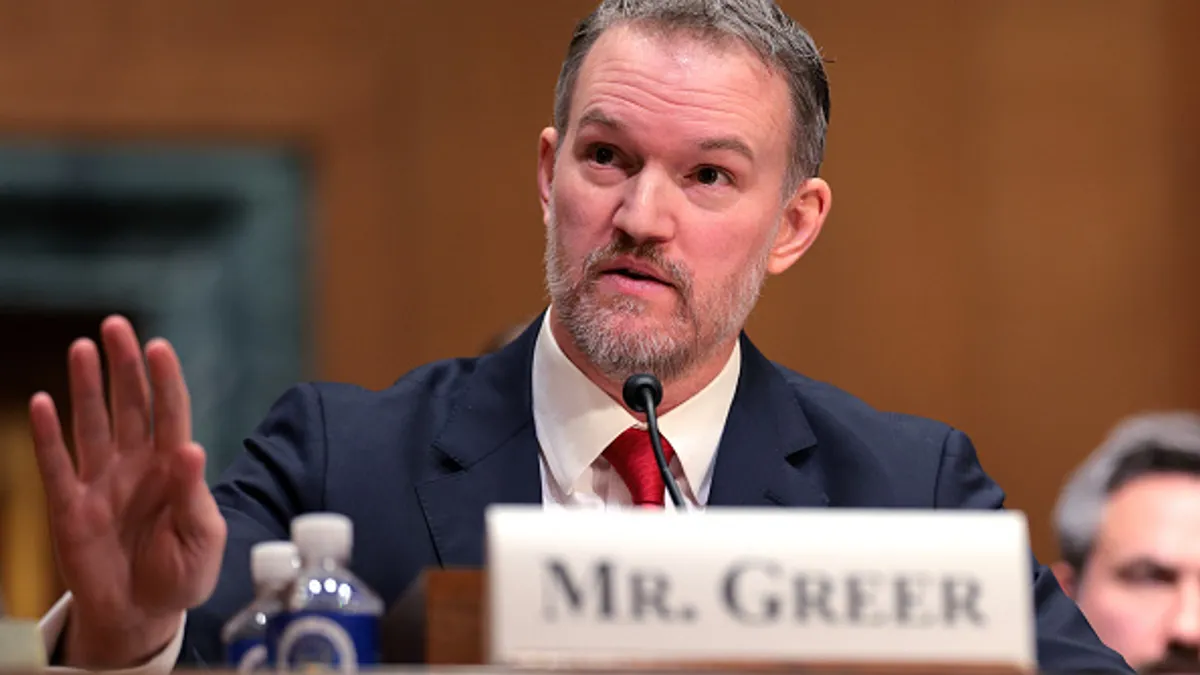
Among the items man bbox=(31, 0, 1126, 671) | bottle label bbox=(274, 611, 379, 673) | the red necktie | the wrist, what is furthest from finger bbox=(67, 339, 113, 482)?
the red necktie

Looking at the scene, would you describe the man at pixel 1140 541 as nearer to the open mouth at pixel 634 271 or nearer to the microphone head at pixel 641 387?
the open mouth at pixel 634 271

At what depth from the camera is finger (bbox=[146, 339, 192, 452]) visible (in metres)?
1.40

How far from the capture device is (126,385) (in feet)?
4.65

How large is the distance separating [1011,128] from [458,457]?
107 inches

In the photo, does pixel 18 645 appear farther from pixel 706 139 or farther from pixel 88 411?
pixel 706 139

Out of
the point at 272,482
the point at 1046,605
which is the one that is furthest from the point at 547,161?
the point at 1046,605

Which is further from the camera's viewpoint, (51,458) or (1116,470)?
(1116,470)

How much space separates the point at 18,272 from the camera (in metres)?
4.16

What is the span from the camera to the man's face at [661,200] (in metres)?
2.18

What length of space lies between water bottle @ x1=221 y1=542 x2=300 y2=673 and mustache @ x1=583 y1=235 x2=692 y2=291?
2.77ft

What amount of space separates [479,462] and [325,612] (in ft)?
2.80

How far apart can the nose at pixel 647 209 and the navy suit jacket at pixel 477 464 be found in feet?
0.87

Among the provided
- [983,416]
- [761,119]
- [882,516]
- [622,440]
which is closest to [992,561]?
[882,516]

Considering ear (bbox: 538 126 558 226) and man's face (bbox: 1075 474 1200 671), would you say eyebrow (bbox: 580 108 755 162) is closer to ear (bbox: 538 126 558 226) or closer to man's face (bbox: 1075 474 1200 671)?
ear (bbox: 538 126 558 226)
